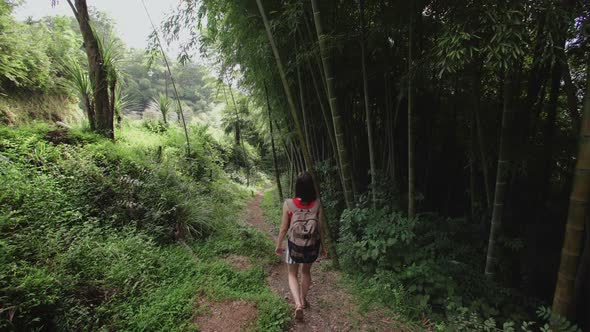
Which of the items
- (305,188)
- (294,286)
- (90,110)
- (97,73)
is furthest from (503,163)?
(90,110)

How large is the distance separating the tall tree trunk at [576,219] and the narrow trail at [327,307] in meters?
1.13

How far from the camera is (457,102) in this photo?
3.43 metres

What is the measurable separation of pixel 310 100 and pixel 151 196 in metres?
2.96

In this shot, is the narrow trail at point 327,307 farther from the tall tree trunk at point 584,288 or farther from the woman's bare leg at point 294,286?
the tall tree trunk at point 584,288

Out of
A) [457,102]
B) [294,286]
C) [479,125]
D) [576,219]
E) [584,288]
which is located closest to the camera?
[576,219]

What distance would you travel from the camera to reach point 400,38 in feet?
10.4

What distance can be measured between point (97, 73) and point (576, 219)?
580 cm

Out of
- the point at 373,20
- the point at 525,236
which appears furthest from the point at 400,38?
the point at 525,236

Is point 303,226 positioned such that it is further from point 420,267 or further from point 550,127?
point 550,127

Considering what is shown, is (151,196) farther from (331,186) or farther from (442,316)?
(442,316)

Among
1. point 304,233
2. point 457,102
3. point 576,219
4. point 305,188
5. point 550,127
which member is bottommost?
point 304,233

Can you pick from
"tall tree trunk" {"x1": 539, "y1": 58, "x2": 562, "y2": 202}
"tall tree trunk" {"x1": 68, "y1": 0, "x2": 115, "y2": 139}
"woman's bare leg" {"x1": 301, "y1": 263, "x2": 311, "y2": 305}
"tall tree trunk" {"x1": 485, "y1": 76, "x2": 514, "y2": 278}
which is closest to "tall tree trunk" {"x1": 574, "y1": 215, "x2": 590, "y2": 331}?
"tall tree trunk" {"x1": 485, "y1": 76, "x2": 514, "y2": 278}

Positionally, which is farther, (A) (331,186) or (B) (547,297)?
(A) (331,186)

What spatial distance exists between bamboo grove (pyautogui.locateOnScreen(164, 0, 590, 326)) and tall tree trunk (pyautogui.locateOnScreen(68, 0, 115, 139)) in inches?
50.6
